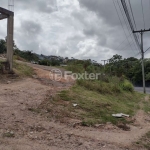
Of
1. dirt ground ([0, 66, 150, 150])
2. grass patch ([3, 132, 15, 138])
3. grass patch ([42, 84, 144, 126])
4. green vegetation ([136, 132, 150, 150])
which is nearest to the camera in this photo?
dirt ground ([0, 66, 150, 150])

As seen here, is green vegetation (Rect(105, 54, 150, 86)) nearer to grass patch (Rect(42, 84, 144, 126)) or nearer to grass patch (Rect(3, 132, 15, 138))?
grass patch (Rect(42, 84, 144, 126))

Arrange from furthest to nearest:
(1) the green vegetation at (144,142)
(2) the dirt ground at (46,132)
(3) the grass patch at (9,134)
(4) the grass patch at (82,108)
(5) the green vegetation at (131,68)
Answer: (5) the green vegetation at (131,68) < (4) the grass patch at (82,108) < (1) the green vegetation at (144,142) < (3) the grass patch at (9,134) < (2) the dirt ground at (46,132)

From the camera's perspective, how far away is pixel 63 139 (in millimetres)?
3824

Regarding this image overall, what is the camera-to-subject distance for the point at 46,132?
4.03 m

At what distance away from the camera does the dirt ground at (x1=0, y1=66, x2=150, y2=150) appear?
11.5ft

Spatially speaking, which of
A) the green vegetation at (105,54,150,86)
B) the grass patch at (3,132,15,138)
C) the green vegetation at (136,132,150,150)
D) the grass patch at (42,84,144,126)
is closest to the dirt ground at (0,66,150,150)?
the grass patch at (3,132,15,138)

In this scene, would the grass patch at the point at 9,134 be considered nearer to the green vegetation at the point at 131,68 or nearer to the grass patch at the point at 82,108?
the grass patch at the point at 82,108

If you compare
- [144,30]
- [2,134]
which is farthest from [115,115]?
[144,30]

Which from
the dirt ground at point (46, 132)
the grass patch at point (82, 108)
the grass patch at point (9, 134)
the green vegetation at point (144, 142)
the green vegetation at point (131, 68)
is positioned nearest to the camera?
the dirt ground at point (46, 132)

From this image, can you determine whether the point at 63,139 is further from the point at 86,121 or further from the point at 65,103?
the point at 65,103

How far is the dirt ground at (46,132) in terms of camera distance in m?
3.51

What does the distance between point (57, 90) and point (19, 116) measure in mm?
2860

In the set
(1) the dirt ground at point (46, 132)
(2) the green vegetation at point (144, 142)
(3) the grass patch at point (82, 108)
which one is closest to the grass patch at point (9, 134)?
(1) the dirt ground at point (46, 132)

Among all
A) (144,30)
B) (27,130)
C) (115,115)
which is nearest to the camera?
(27,130)
